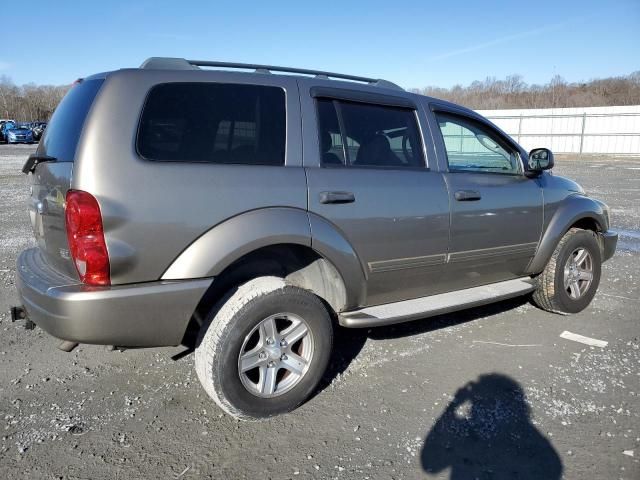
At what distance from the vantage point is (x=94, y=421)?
110 inches

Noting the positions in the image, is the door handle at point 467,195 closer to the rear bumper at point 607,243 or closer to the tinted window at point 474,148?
the tinted window at point 474,148

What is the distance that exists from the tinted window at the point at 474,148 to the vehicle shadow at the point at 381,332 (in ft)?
4.51

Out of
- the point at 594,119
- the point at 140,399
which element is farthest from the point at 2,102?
the point at 140,399

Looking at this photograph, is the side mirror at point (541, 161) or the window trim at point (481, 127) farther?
the side mirror at point (541, 161)

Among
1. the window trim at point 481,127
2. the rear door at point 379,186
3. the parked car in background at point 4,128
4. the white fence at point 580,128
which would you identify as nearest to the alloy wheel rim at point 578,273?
the window trim at point 481,127

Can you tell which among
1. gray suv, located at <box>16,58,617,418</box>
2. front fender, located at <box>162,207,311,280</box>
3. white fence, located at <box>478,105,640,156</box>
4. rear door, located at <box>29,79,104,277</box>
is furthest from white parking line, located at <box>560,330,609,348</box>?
white fence, located at <box>478,105,640,156</box>

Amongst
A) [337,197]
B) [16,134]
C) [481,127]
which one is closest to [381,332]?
[337,197]

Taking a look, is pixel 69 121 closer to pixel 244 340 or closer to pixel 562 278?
pixel 244 340

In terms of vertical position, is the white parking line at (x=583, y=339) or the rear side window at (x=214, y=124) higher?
the rear side window at (x=214, y=124)

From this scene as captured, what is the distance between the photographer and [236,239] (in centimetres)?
263

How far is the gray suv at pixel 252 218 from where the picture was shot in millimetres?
2434

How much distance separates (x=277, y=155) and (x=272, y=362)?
47.8 inches

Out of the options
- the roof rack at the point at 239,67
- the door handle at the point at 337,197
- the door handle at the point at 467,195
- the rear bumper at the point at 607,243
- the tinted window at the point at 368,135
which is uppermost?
the roof rack at the point at 239,67

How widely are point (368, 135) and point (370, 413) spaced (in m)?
1.79
